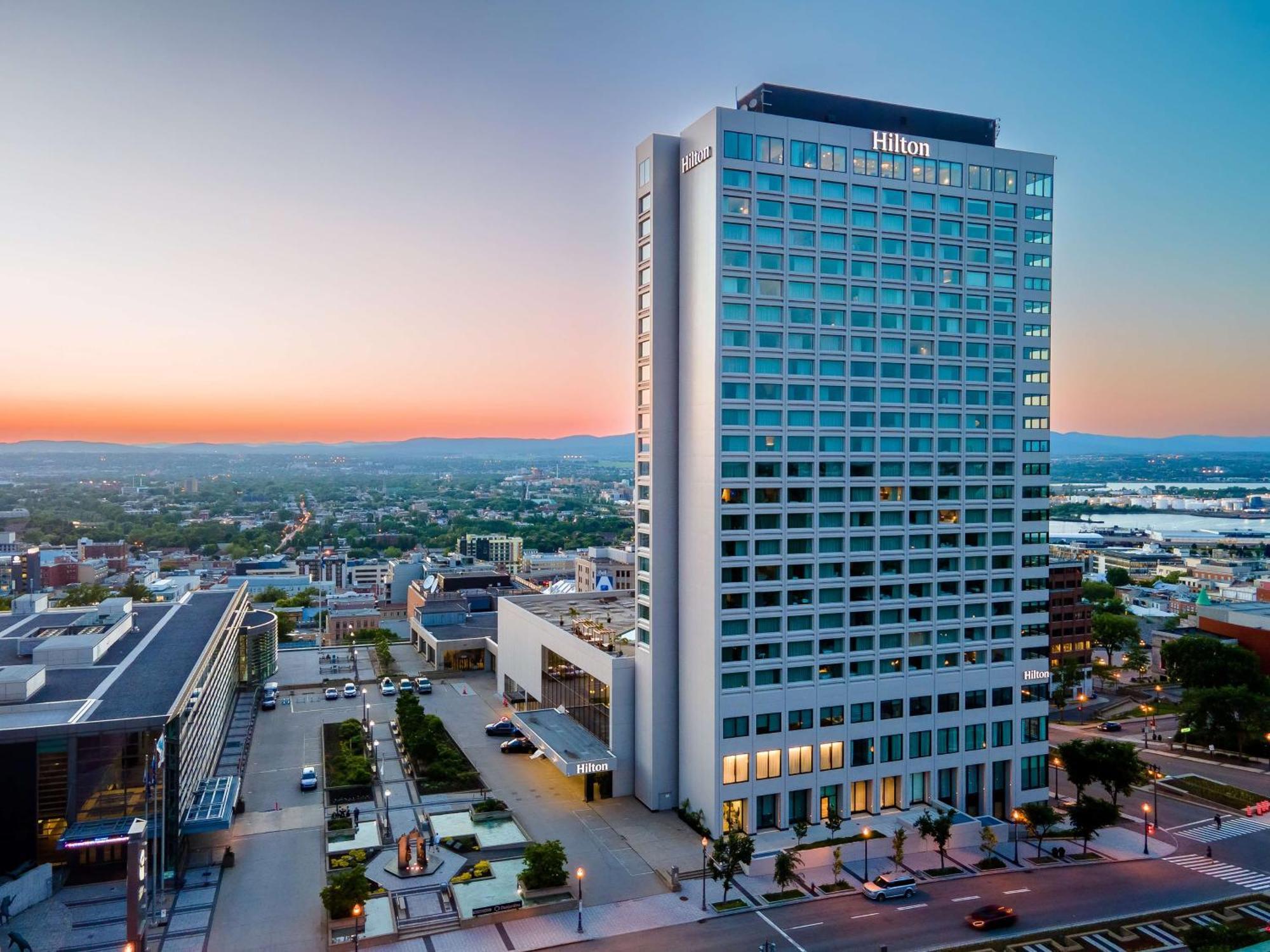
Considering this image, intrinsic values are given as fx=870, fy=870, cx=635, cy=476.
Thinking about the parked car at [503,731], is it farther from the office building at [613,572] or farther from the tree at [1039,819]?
the office building at [613,572]

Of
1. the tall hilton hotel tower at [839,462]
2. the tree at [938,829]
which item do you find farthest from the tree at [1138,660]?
the tree at [938,829]

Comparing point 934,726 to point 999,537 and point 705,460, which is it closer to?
Answer: point 999,537

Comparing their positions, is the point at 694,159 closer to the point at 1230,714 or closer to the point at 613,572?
the point at 1230,714

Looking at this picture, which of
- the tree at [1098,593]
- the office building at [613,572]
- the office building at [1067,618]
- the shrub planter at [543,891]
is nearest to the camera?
the shrub planter at [543,891]

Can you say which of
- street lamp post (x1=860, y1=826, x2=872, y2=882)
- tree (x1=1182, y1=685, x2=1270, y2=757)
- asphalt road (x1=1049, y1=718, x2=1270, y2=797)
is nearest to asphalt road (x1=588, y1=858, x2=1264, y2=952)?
street lamp post (x1=860, y1=826, x2=872, y2=882)

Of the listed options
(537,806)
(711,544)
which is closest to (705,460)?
(711,544)

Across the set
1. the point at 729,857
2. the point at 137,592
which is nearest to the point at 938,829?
the point at 729,857
